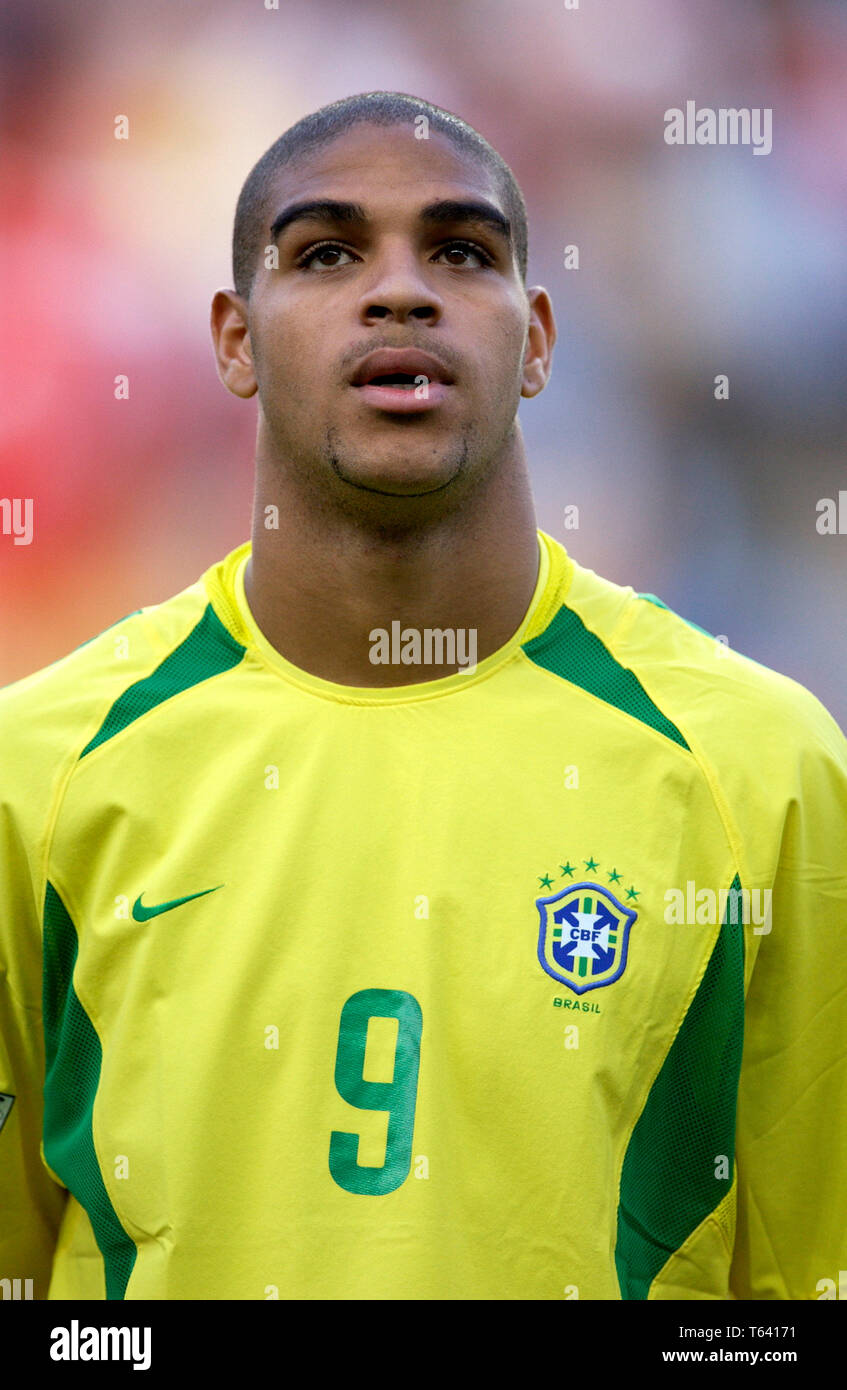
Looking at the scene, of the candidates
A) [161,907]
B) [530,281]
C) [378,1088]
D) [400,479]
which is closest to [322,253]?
[400,479]

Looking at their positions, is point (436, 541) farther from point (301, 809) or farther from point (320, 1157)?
point (320, 1157)

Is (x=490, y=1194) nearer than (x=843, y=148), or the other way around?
(x=490, y=1194)

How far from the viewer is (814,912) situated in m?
1.68

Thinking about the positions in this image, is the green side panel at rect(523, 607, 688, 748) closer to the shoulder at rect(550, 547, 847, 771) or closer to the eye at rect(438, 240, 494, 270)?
the shoulder at rect(550, 547, 847, 771)

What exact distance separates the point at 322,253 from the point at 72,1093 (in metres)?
1.01

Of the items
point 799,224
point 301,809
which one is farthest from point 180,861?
point 799,224

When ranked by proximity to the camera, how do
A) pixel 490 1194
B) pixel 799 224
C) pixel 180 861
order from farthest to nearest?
pixel 799 224 < pixel 180 861 < pixel 490 1194

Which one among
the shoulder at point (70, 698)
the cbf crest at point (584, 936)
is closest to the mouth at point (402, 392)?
the shoulder at point (70, 698)

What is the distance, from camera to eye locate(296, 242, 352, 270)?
1.71 meters

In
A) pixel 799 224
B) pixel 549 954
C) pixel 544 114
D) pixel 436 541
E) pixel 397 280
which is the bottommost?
pixel 549 954

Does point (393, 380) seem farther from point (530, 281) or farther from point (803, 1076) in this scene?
point (530, 281)

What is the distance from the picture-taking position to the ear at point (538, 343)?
1908mm
